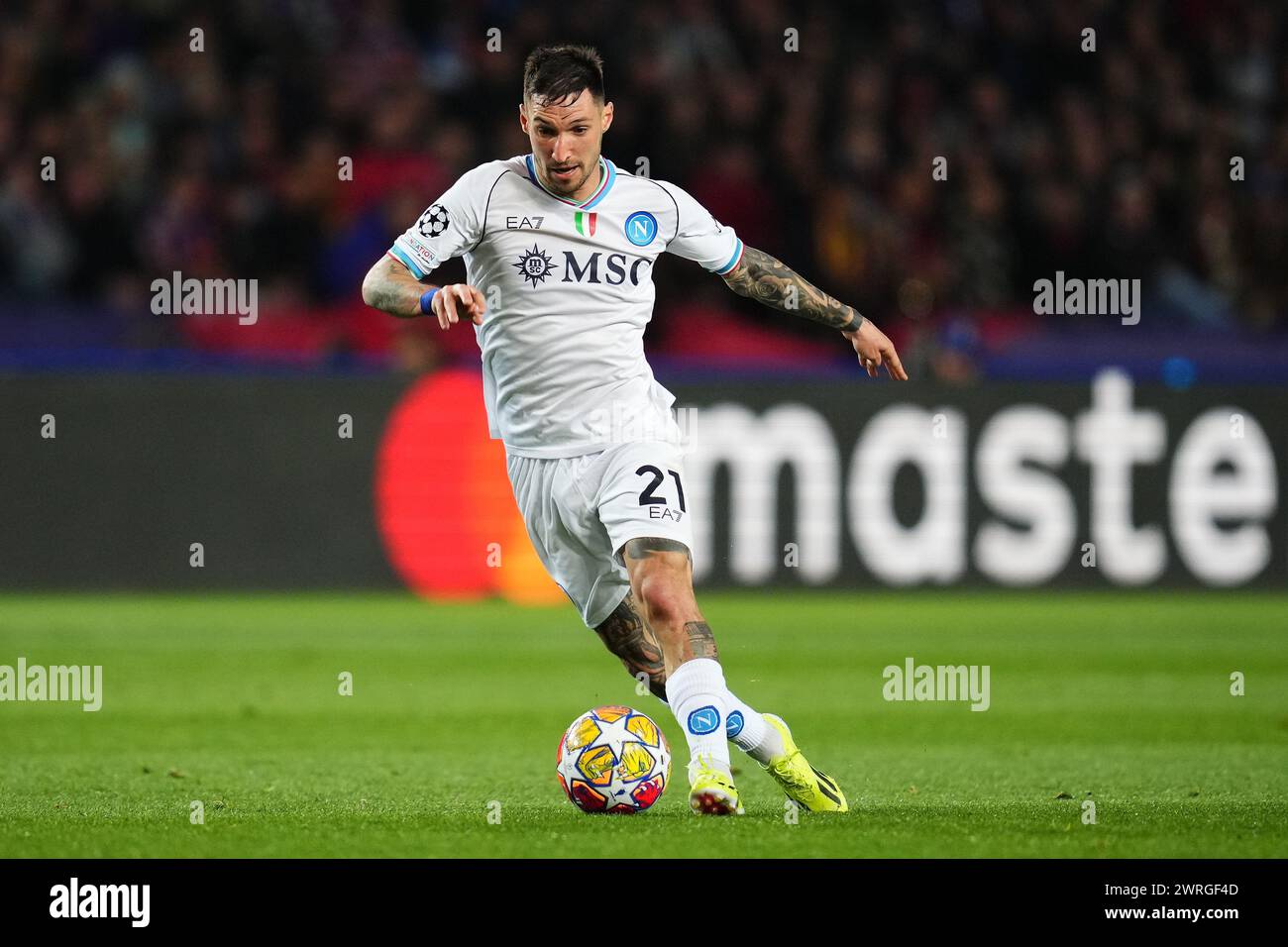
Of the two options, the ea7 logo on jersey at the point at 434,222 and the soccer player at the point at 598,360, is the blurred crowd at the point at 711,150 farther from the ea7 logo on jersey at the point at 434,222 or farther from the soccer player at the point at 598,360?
the ea7 logo on jersey at the point at 434,222

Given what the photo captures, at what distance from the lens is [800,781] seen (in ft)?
21.5

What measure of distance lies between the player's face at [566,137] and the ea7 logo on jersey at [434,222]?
1.22 feet

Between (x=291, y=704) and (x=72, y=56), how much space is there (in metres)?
9.00

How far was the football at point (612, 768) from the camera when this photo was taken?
6621 mm

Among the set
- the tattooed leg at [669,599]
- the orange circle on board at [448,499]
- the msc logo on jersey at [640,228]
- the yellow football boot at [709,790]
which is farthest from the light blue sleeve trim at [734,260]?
the orange circle on board at [448,499]

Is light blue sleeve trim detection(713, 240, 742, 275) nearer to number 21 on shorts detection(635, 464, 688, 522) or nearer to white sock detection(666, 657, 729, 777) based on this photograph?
number 21 on shorts detection(635, 464, 688, 522)

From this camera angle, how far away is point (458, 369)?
15.2 meters

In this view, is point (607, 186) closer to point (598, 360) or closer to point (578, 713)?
point (598, 360)

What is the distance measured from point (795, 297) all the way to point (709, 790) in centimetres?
184

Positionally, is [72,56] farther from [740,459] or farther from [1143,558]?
[1143,558]

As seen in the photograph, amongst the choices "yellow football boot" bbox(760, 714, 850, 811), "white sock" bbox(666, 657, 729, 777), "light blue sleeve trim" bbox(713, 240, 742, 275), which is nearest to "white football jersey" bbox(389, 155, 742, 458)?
"light blue sleeve trim" bbox(713, 240, 742, 275)

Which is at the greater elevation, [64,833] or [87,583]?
[87,583]

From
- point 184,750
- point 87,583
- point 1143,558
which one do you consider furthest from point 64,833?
point 1143,558

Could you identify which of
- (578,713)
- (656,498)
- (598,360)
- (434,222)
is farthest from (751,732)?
(578,713)
